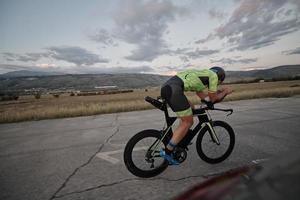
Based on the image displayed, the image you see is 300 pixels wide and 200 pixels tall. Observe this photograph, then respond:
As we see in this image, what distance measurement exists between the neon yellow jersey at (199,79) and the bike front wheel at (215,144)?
81 cm

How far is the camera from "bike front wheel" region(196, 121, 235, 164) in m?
4.18

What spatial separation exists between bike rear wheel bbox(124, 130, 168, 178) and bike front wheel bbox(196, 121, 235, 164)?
0.80m

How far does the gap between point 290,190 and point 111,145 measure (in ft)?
17.4

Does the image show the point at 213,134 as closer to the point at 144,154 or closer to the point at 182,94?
the point at 182,94

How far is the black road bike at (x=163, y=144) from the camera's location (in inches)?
148

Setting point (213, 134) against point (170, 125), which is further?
point (213, 134)

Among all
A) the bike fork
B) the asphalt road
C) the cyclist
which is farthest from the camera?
the bike fork

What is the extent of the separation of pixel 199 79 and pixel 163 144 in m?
1.28

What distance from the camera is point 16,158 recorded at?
549cm

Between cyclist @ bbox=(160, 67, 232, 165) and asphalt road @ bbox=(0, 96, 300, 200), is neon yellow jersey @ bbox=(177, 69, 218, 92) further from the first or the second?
asphalt road @ bbox=(0, 96, 300, 200)

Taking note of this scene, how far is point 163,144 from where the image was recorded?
12.5 ft

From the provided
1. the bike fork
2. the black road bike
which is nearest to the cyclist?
the black road bike

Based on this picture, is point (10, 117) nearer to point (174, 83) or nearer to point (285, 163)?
point (174, 83)

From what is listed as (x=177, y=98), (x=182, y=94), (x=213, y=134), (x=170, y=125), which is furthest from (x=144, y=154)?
(x=213, y=134)
